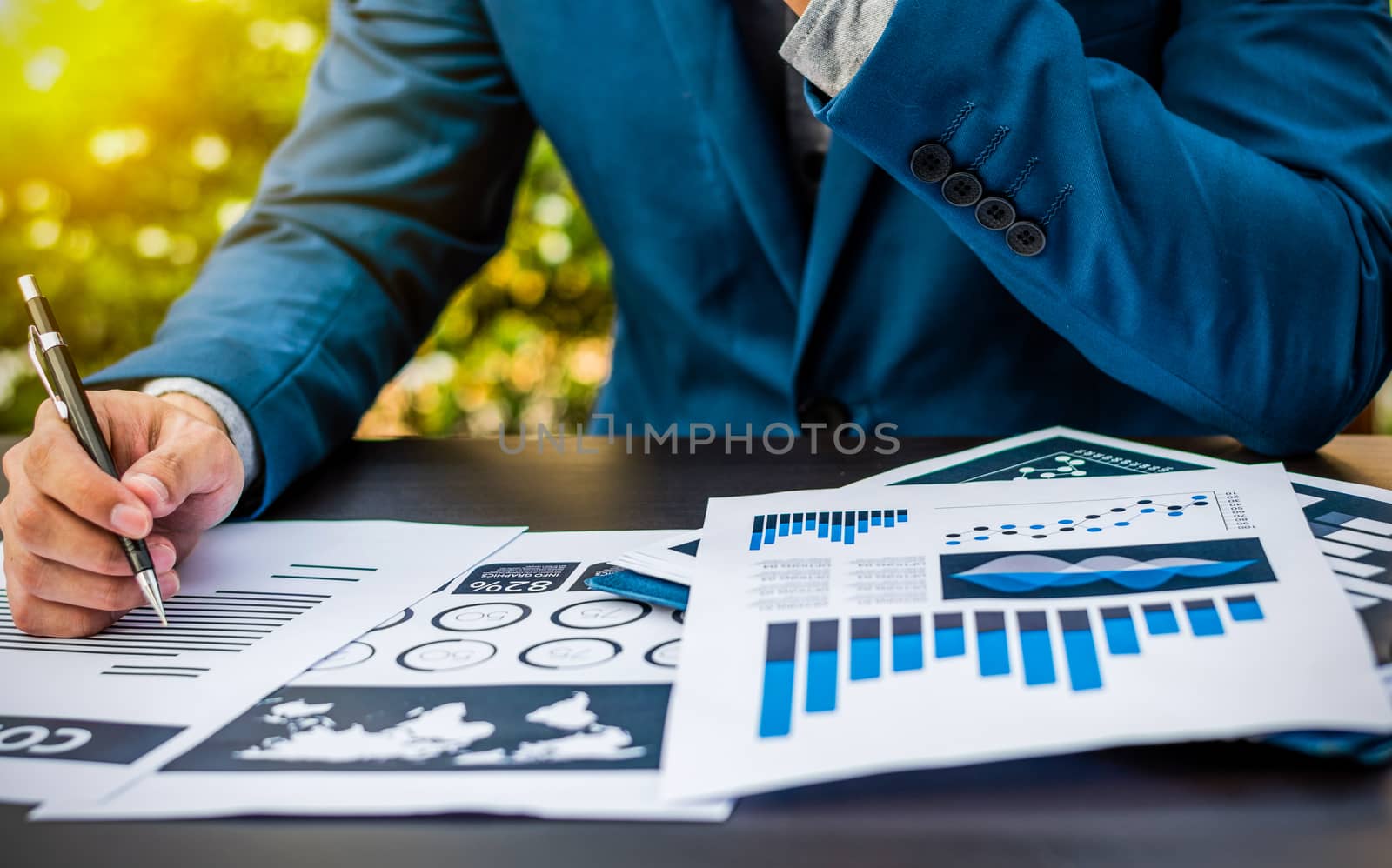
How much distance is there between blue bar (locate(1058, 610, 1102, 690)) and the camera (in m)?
0.40

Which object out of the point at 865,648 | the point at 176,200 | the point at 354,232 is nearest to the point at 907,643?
the point at 865,648

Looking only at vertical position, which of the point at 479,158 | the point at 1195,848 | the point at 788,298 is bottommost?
the point at 1195,848

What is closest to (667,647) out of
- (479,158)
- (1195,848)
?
(1195,848)

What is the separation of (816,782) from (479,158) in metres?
0.90

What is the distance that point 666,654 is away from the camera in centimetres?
48

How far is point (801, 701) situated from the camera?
403 mm

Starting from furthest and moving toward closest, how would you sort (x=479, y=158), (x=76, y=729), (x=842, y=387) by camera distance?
1. (x=479, y=158)
2. (x=842, y=387)
3. (x=76, y=729)

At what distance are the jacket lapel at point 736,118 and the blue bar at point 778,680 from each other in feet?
1.84

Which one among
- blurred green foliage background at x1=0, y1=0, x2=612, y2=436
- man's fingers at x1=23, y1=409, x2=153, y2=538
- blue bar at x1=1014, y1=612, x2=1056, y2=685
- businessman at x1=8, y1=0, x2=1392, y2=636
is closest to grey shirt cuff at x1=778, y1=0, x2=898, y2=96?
businessman at x1=8, y1=0, x2=1392, y2=636

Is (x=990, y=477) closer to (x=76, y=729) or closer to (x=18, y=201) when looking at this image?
(x=76, y=729)

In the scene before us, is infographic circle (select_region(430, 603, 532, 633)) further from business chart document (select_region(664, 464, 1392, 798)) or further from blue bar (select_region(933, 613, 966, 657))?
blue bar (select_region(933, 613, 966, 657))

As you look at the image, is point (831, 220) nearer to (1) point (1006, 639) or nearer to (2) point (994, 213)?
(2) point (994, 213)

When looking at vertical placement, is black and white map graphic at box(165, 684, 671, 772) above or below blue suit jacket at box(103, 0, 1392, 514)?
below

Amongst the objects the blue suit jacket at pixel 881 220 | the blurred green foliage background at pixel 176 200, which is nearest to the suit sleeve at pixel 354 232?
the blue suit jacket at pixel 881 220
